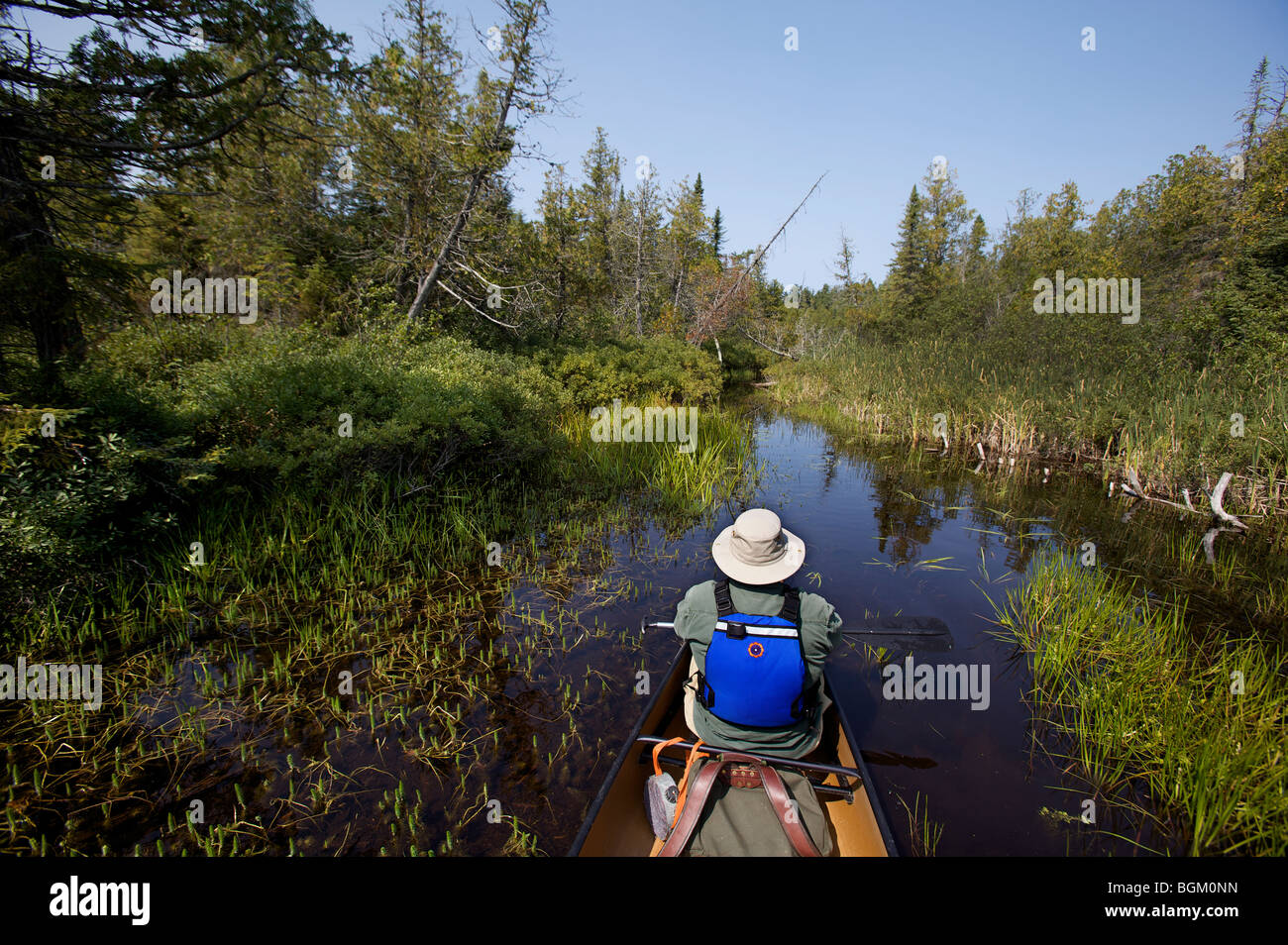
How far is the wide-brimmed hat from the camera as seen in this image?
2.49m

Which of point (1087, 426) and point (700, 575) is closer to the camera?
point (700, 575)

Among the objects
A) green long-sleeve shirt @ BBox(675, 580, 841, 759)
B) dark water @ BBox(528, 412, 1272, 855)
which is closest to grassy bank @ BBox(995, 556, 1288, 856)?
dark water @ BBox(528, 412, 1272, 855)

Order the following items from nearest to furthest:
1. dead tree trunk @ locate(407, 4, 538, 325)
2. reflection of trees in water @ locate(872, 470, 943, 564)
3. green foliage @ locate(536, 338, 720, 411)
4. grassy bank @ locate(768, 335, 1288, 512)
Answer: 1. grassy bank @ locate(768, 335, 1288, 512)
2. reflection of trees in water @ locate(872, 470, 943, 564)
3. dead tree trunk @ locate(407, 4, 538, 325)
4. green foliage @ locate(536, 338, 720, 411)

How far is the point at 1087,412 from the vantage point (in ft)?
32.4

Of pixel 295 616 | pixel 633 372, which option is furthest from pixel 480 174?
pixel 295 616

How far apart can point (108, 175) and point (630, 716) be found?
7.90 m

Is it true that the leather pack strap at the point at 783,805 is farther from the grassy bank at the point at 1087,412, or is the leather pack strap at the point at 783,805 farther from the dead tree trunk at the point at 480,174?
the dead tree trunk at the point at 480,174

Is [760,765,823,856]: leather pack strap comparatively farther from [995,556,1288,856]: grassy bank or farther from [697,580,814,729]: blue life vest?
[995,556,1288,856]: grassy bank

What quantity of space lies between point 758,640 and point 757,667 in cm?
14

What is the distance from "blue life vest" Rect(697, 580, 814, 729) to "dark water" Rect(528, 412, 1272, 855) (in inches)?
52.9

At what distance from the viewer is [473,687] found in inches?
163

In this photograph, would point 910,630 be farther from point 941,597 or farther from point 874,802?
point 874,802
